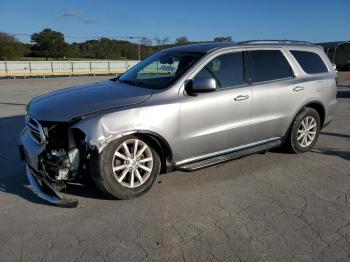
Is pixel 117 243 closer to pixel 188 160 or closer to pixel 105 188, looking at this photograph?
pixel 105 188

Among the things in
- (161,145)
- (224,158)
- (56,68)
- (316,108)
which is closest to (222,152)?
(224,158)

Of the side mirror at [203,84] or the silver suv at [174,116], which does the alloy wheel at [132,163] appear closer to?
the silver suv at [174,116]

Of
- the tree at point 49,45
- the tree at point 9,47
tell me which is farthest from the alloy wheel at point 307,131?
the tree at point 49,45

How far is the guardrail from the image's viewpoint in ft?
102

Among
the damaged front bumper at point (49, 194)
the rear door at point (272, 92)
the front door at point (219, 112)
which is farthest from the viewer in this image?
the rear door at point (272, 92)

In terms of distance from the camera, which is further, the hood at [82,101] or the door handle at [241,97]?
the door handle at [241,97]

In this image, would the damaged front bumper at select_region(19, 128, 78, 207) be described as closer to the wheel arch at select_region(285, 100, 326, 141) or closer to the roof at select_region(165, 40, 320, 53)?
the roof at select_region(165, 40, 320, 53)

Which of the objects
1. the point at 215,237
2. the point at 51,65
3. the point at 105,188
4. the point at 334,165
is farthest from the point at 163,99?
the point at 51,65

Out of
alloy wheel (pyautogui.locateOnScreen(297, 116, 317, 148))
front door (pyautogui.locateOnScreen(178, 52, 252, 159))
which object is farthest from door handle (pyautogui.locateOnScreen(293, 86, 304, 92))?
front door (pyautogui.locateOnScreen(178, 52, 252, 159))

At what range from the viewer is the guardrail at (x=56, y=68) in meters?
31.1

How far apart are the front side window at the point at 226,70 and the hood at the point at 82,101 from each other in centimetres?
85

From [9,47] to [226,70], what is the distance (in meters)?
47.9

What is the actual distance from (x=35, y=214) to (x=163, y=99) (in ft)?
6.17

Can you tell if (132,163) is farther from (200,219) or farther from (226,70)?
(226,70)
